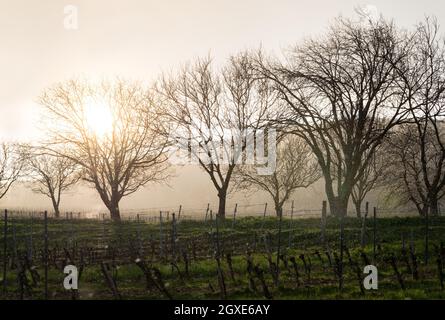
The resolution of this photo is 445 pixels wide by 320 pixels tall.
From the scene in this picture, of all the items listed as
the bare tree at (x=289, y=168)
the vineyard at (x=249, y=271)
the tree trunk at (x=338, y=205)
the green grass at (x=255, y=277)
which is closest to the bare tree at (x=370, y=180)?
the bare tree at (x=289, y=168)

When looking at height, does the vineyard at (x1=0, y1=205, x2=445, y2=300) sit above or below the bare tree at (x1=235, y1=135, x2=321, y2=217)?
below

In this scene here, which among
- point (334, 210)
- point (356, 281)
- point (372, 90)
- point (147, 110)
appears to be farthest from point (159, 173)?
point (356, 281)

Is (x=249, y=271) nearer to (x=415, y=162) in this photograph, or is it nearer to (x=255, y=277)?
(x=255, y=277)

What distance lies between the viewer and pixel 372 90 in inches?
1092

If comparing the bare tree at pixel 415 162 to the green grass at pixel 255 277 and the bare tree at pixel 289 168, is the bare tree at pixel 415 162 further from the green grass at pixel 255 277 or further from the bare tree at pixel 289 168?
the bare tree at pixel 289 168

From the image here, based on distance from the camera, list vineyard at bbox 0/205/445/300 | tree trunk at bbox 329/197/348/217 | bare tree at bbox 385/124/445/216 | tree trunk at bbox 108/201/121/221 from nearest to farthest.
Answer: vineyard at bbox 0/205/445/300 → tree trunk at bbox 329/197/348/217 → bare tree at bbox 385/124/445/216 → tree trunk at bbox 108/201/121/221

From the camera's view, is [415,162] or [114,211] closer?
[114,211]

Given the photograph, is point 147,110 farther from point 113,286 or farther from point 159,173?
point 113,286

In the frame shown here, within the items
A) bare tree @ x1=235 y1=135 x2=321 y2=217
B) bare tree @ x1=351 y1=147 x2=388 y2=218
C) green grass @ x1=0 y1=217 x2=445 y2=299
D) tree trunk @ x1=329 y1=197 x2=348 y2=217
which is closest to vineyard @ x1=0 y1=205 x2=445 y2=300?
green grass @ x1=0 y1=217 x2=445 y2=299

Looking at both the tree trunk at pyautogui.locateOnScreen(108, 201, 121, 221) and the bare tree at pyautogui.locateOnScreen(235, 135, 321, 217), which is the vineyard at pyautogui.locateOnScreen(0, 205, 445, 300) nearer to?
the tree trunk at pyautogui.locateOnScreen(108, 201, 121, 221)

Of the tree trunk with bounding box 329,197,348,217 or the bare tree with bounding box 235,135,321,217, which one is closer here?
the tree trunk with bounding box 329,197,348,217

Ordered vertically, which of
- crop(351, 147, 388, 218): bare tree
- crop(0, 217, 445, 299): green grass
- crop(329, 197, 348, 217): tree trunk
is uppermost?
crop(351, 147, 388, 218): bare tree

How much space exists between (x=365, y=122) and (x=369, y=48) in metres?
4.77

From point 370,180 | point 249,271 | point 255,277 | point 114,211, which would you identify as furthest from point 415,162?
point 249,271
